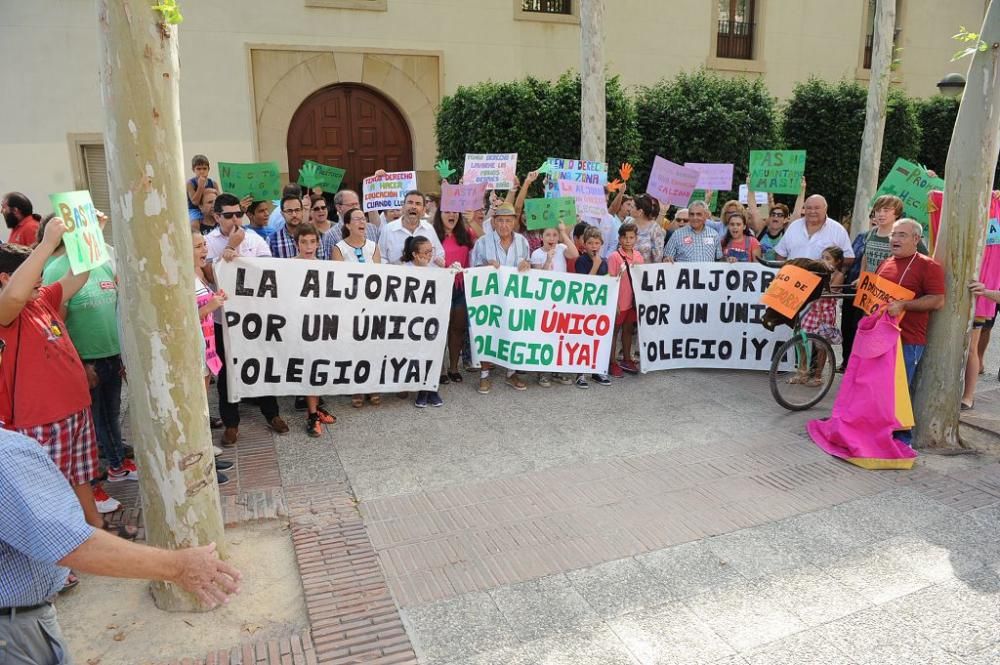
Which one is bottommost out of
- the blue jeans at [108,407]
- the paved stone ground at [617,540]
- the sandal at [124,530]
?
the paved stone ground at [617,540]

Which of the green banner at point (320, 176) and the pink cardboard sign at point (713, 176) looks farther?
the pink cardboard sign at point (713, 176)

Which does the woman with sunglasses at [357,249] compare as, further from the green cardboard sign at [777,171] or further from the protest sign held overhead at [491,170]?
the green cardboard sign at [777,171]

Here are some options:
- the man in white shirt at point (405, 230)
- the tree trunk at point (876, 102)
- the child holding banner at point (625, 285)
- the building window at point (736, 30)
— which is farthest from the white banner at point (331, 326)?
the building window at point (736, 30)

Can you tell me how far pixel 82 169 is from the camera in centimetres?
1227

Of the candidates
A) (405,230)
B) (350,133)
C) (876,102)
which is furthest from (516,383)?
(876,102)

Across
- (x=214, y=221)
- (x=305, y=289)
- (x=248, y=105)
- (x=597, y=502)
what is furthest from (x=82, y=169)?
(x=597, y=502)

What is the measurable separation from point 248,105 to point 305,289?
8391 millimetres

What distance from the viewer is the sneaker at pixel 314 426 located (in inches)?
234

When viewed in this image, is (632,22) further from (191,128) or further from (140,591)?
(140,591)

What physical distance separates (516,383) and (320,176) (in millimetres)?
4344

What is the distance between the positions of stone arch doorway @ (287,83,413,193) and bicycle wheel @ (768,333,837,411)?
9657 mm

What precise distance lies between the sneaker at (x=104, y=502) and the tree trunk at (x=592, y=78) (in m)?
7.64

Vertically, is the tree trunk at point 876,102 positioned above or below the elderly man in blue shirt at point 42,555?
above

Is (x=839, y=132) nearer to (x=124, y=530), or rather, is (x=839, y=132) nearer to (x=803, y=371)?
(x=803, y=371)
